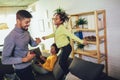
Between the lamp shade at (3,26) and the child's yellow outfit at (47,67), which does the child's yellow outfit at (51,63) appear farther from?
the lamp shade at (3,26)

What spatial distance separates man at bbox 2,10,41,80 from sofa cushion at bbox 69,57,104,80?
663 mm

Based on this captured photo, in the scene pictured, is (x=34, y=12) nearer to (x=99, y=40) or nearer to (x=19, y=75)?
(x=99, y=40)

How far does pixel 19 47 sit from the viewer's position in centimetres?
154

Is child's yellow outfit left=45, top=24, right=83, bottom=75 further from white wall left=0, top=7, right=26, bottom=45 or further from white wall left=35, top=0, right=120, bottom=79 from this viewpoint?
white wall left=0, top=7, right=26, bottom=45

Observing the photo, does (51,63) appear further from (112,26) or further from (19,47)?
(112,26)

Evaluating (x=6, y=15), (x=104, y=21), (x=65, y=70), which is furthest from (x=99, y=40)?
Answer: (x=6, y=15)

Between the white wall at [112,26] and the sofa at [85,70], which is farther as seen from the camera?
the white wall at [112,26]

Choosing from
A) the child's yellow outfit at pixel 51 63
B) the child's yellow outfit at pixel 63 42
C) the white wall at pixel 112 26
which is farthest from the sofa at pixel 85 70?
the white wall at pixel 112 26

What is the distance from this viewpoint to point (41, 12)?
18.8 ft

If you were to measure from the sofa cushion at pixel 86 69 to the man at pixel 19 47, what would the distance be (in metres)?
0.66

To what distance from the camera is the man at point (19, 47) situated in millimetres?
1469

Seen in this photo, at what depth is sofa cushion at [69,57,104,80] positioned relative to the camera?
5.38ft

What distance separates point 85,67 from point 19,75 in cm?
82

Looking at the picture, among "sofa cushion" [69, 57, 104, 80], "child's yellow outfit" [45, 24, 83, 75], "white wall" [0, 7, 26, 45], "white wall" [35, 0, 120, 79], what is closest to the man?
"sofa cushion" [69, 57, 104, 80]
